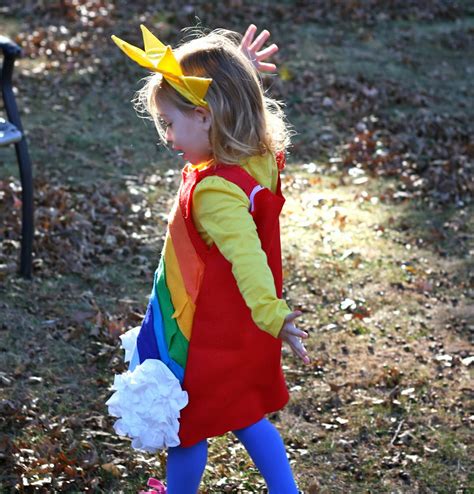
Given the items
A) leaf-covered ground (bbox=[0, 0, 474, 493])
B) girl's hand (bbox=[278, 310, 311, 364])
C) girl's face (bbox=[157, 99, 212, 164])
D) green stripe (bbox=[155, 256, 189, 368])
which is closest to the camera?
girl's hand (bbox=[278, 310, 311, 364])

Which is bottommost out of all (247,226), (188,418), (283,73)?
(283,73)

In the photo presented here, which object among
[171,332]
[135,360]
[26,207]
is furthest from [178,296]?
[26,207]

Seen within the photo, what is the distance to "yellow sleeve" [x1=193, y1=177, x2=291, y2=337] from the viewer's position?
7.86 feet

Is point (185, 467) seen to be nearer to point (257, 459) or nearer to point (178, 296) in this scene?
point (257, 459)

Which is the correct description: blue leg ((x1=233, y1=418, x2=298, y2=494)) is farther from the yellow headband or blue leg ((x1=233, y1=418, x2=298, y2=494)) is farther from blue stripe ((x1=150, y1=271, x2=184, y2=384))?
the yellow headband

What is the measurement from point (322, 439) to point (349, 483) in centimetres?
33

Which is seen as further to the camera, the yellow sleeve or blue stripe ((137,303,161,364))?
blue stripe ((137,303,161,364))

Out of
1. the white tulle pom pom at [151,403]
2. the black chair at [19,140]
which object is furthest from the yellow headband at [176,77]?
the black chair at [19,140]

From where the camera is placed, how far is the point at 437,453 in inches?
148

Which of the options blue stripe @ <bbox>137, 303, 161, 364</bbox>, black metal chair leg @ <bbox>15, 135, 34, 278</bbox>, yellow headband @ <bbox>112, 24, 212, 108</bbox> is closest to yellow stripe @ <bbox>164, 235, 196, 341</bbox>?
blue stripe @ <bbox>137, 303, 161, 364</bbox>

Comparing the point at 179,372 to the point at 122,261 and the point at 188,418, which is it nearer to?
the point at 188,418

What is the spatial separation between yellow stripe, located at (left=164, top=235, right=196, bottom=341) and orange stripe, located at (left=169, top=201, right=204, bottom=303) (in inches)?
0.8

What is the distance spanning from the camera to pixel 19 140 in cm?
457

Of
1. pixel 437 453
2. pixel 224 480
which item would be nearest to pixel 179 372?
pixel 224 480
